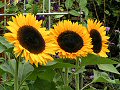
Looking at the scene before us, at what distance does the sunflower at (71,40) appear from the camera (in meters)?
1.76

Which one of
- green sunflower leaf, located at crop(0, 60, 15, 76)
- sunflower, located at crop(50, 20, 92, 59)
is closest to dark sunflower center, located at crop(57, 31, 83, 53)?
sunflower, located at crop(50, 20, 92, 59)

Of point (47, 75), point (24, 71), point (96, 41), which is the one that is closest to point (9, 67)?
point (24, 71)

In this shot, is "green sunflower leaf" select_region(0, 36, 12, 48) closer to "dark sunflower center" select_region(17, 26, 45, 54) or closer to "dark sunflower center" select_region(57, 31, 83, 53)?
"dark sunflower center" select_region(17, 26, 45, 54)

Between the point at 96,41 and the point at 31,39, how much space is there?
1.44ft

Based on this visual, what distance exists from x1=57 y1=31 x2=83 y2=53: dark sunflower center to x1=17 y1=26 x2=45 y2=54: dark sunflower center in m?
0.15

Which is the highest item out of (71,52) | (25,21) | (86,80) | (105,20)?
(25,21)

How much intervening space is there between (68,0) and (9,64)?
0.99 metres

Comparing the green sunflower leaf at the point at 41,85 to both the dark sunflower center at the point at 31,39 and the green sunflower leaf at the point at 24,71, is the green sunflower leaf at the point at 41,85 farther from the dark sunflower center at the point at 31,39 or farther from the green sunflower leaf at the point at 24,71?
the dark sunflower center at the point at 31,39

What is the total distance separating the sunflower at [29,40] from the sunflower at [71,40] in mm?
86

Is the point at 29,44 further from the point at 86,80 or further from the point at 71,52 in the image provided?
the point at 86,80

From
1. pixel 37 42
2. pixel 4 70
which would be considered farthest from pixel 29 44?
pixel 4 70

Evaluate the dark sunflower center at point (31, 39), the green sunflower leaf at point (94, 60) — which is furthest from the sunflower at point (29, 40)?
the green sunflower leaf at point (94, 60)

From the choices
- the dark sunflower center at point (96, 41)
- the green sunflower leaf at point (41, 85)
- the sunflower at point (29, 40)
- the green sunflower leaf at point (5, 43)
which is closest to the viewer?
the sunflower at point (29, 40)

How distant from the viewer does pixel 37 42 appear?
1611 millimetres
